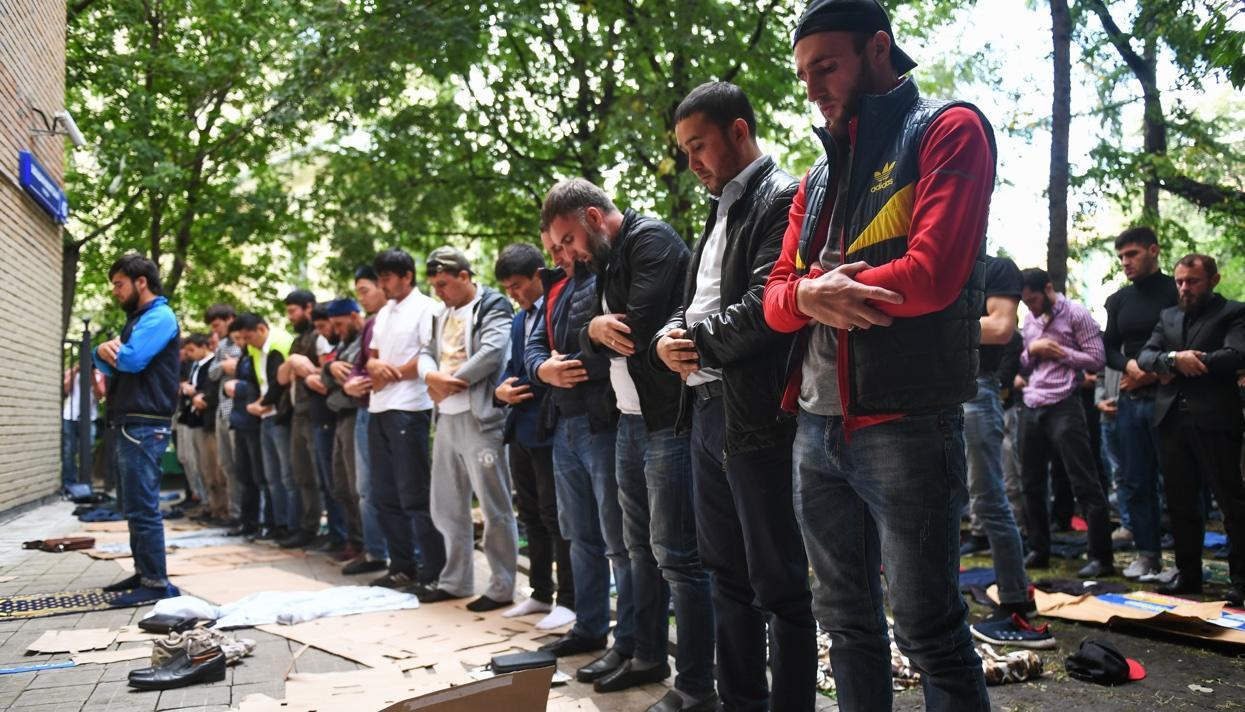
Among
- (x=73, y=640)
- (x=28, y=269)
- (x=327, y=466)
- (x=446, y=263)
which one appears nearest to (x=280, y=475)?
(x=327, y=466)

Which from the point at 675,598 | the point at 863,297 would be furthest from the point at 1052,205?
the point at 863,297

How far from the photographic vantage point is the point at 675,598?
3.73 meters

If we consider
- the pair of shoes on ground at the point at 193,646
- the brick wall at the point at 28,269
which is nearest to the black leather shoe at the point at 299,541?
the brick wall at the point at 28,269

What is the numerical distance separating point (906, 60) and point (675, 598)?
2.22m

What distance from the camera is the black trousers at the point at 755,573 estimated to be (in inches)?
116

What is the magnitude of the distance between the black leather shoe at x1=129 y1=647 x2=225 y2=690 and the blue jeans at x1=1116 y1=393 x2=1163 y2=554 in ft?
18.5

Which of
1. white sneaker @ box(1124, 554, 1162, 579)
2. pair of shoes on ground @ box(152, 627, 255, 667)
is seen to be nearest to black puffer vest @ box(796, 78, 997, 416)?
pair of shoes on ground @ box(152, 627, 255, 667)

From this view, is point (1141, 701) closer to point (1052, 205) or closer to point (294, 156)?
point (1052, 205)

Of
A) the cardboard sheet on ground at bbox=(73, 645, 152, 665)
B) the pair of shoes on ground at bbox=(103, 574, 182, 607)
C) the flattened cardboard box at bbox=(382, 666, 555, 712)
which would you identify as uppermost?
the flattened cardboard box at bbox=(382, 666, 555, 712)

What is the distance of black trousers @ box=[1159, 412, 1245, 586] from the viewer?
527cm

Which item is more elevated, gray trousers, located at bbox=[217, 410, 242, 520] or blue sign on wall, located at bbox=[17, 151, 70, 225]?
blue sign on wall, located at bbox=[17, 151, 70, 225]

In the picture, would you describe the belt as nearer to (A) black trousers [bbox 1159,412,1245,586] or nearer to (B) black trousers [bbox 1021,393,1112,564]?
(A) black trousers [bbox 1159,412,1245,586]

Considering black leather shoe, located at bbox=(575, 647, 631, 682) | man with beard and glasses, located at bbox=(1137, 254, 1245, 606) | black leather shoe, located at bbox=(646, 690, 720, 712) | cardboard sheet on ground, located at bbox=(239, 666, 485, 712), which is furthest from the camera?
man with beard and glasses, located at bbox=(1137, 254, 1245, 606)

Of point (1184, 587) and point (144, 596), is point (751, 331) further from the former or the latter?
point (144, 596)
